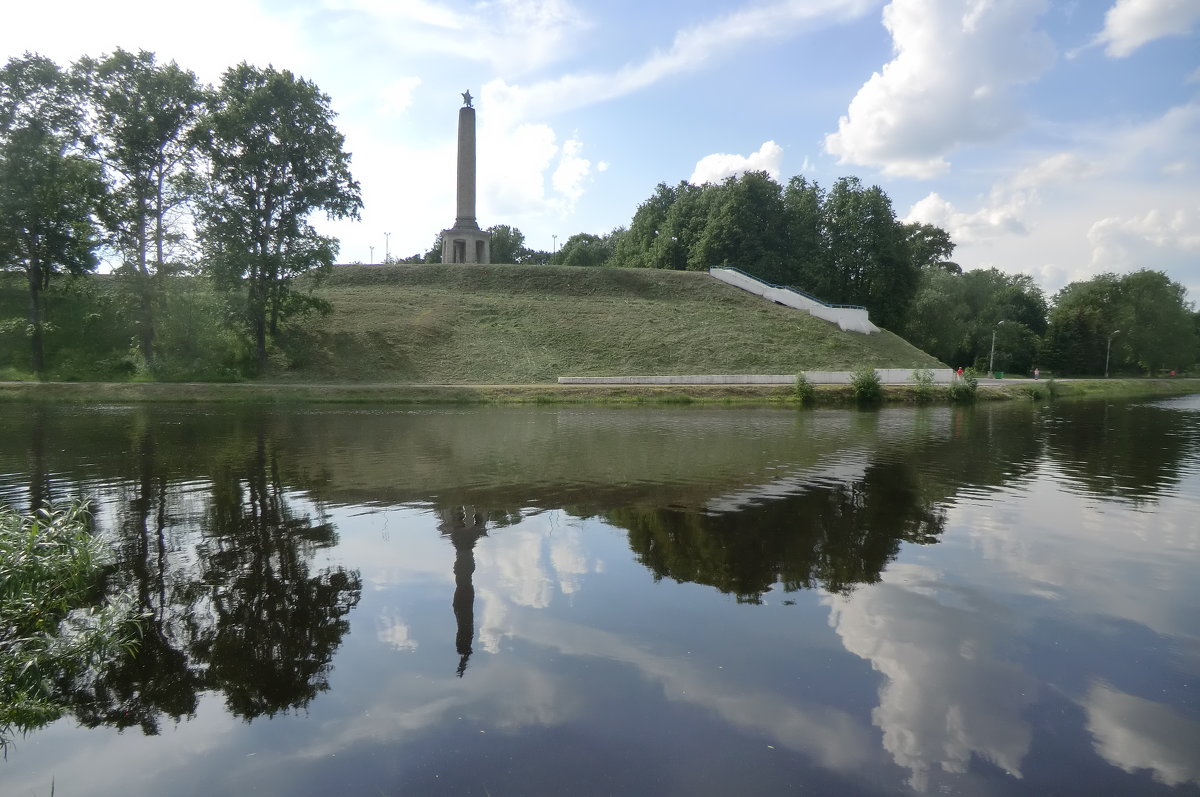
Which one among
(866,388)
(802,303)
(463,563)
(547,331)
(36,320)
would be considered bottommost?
(463,563)

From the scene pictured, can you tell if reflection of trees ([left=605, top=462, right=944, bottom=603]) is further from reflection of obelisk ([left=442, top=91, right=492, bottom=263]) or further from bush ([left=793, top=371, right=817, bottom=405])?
reflection of obelisk ([left=442, top=91, right=492, bottom=263])

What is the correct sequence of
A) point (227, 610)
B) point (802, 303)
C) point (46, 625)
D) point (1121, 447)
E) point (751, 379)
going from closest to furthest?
1. point (46, 625)
2. point (227, 610)
3. point (1121, 447)
4. point (751, 379)
5. point (802, 303)

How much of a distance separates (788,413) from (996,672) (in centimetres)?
2748

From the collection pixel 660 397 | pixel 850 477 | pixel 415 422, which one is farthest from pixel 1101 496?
pixel 660 397

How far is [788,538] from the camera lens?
38.1ft

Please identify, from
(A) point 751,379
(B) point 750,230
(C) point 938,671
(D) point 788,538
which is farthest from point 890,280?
(C) point 938,671

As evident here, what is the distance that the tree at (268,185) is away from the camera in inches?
1638

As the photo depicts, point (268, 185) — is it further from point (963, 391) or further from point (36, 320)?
point (963, 391)

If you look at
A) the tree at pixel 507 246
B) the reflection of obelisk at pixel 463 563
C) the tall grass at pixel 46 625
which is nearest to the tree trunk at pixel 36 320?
the reflection of obelisk at pixel 463 563

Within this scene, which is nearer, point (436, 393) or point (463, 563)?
point (463, 563)

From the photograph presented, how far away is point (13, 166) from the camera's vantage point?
121ft

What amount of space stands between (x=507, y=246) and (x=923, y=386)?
276 ft

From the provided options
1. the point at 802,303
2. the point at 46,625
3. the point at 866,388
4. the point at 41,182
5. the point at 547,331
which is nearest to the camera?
the point at 46,625

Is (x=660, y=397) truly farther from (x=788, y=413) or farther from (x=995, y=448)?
(x=995, y=448)
